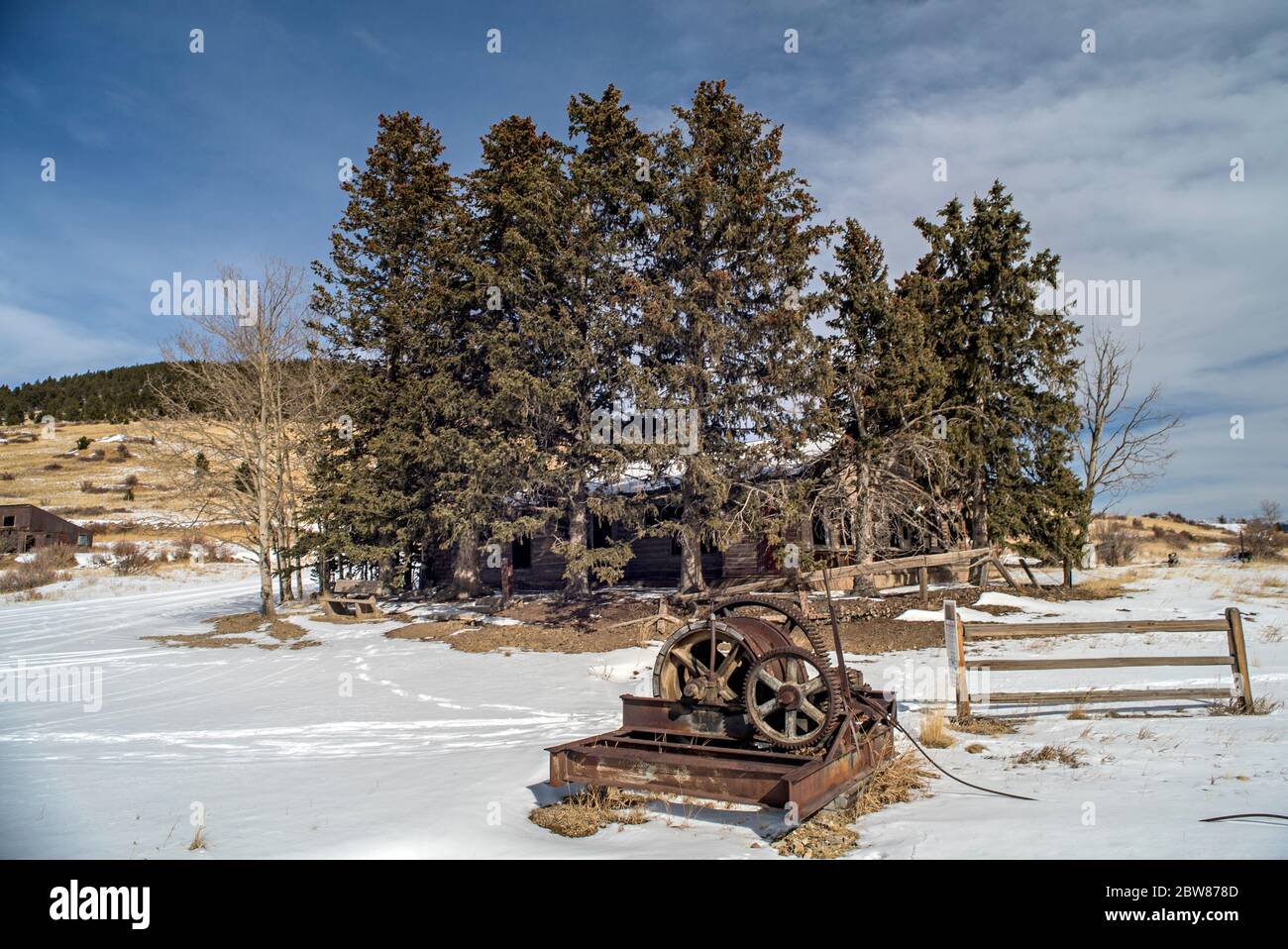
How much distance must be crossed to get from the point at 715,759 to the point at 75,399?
146 meters

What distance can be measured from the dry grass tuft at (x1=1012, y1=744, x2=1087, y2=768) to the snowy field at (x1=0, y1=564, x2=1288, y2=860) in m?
0.14

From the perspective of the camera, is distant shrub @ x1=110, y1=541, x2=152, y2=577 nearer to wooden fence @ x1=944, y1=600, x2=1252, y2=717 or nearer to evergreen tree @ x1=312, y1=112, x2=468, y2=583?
evergreen tree @ x1=312, y1=112, x2=468, y2=583

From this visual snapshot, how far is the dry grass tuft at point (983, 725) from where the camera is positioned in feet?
30.5

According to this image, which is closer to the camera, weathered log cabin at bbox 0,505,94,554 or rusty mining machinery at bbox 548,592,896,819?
rusty mining machinery at bbox 548,592,896,819

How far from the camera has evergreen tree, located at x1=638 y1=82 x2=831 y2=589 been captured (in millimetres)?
21344

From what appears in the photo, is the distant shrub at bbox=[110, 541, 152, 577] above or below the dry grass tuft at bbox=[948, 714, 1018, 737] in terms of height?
above

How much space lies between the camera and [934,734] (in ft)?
28.9

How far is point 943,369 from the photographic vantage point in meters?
24.2

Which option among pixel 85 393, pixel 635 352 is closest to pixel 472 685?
pixel 635 352

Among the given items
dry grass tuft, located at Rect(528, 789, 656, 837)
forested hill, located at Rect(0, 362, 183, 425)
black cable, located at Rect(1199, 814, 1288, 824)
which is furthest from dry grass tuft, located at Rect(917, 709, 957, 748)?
forested hill, located at Rect(0, 362, 183, 425)

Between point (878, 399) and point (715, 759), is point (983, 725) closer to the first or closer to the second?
point (715, 759)

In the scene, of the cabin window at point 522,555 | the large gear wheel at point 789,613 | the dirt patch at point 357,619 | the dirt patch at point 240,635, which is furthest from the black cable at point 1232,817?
the cabin window at point 522,555

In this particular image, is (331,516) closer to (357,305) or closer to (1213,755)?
(357,305)

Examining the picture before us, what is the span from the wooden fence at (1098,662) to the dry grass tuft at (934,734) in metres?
0.91
